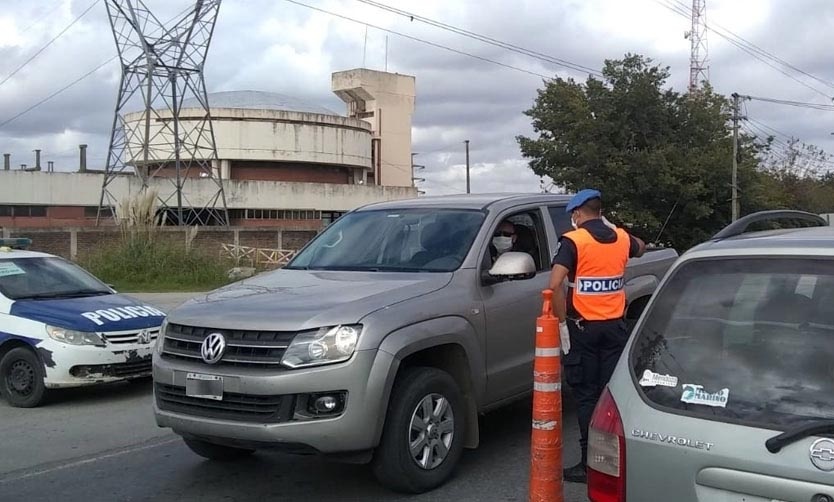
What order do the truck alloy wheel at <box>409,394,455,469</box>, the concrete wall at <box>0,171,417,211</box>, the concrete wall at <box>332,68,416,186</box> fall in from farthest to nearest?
the concrete wall at <box>332,68,416,186</box>, the concrete wall at <box>0,171,417,211</box>, the truck alloy wheel at <box>409,394,455,469</box>

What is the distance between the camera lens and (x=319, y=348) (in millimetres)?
4926

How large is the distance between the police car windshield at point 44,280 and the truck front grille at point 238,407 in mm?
4596

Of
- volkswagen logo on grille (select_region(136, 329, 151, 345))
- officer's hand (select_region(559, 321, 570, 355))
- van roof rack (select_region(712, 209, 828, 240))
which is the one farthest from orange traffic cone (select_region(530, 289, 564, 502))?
volkswagen logo on grille (select_region(136, 329, 151, 345))

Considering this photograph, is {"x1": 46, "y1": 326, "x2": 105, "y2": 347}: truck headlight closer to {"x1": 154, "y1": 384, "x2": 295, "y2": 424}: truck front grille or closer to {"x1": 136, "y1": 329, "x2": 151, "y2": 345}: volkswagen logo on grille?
{"x1": 136, "y1": 329, "x2": 151, "y2": 345}: volkswagen logo on grille

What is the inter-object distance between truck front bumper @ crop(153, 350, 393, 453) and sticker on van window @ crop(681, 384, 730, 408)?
90.1 inches

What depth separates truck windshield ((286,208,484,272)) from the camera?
6137 mm

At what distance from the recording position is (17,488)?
5738 millimetres

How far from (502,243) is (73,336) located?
181 inches

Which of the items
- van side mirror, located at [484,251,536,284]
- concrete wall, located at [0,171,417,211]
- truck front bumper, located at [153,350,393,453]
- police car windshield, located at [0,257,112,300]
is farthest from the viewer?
concrete wall, located at [0,171,417,211]

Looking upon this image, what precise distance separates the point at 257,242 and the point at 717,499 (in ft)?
124

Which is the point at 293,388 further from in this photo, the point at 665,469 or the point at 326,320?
the point at 665,469

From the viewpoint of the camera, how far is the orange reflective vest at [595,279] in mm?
5391

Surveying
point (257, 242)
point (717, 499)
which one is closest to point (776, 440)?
point (717, 499)

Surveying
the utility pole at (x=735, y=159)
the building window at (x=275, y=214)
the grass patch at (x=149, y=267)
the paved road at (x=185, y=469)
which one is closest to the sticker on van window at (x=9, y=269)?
the paved road at (x=185, y=469)
